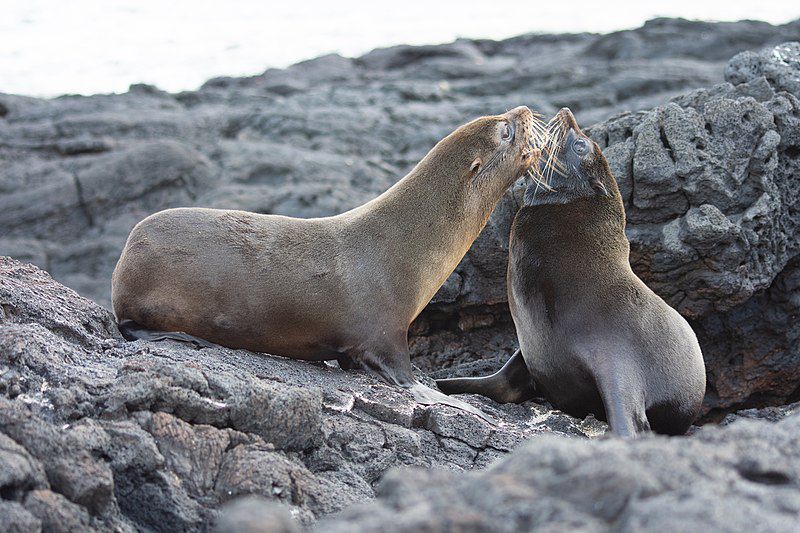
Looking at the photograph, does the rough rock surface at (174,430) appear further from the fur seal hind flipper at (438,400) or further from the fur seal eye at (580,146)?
the fur seal eye at (580,146)

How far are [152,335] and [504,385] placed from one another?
85.6 inches

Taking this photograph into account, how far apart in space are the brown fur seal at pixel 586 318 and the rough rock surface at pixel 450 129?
67cm

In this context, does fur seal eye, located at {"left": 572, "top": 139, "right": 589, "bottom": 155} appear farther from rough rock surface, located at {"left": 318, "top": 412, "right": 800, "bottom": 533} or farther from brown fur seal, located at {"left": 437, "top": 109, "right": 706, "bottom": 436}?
rough rock surface, located at {"left": 318, "top": 412, "right": 800, "bottom": 533}

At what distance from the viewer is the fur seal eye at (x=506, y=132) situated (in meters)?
6.98

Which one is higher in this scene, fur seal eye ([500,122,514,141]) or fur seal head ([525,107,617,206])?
fur seal eye ([500,122,514,141])

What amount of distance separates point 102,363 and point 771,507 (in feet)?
10.2

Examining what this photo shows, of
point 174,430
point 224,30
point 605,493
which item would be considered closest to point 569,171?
point 174,430

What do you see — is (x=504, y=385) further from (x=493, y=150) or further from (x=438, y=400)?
(x=493, y=150)

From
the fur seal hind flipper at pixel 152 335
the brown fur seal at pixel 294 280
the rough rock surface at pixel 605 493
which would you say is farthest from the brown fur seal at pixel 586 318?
the rough rock surface at pixel 605 493

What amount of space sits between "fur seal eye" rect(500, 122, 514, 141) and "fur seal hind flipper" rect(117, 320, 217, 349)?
2349mm

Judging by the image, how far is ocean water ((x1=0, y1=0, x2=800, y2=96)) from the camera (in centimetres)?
2092

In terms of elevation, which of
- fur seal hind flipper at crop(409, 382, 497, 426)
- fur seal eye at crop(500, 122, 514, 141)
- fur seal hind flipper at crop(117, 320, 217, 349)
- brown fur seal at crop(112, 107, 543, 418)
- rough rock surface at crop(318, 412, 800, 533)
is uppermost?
fur seal eye at crop(500, 122, 514, 141)

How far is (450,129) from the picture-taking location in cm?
1574

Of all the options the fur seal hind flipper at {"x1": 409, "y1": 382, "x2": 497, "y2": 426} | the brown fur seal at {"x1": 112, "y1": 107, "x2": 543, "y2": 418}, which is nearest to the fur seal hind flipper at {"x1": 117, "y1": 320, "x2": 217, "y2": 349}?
the brown fur seal at {"x1": 112, "y1": 107, "x2": 543, "y2": 418}
